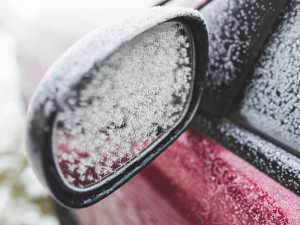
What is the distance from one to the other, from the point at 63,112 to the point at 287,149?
89 cm

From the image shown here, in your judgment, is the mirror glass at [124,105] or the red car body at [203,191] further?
the red car body at [203,191]

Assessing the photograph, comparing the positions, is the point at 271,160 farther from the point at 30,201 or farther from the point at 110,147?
the point at 30,201

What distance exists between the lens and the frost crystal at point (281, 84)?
1038 millimetres

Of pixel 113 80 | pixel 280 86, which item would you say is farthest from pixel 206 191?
pixel 113 80

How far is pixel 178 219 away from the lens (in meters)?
1.22

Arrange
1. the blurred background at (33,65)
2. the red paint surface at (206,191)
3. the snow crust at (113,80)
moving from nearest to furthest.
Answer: the snow crust at (113,80) < the red paint surface at (206,191) < the blurred background at (33,65)

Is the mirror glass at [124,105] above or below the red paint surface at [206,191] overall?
above

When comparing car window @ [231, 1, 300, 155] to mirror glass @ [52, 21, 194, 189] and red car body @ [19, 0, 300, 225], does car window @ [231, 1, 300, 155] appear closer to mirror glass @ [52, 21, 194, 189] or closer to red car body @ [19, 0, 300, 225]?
red car body @ [19, 0, 300, 225]

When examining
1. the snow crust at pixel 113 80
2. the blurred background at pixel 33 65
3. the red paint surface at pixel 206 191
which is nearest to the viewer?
the snow crust at pixel 113 80

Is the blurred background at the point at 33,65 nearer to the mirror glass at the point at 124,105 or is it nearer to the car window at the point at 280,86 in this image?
the mirror glass at the point at 124,105

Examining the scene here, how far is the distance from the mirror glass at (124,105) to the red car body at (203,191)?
8.2 inches

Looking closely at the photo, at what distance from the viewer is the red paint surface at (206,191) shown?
3.27ft

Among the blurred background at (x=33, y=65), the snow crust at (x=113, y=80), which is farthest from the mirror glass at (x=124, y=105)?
the blurred background at (x=33, y=65)

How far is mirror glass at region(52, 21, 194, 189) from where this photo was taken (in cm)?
75
